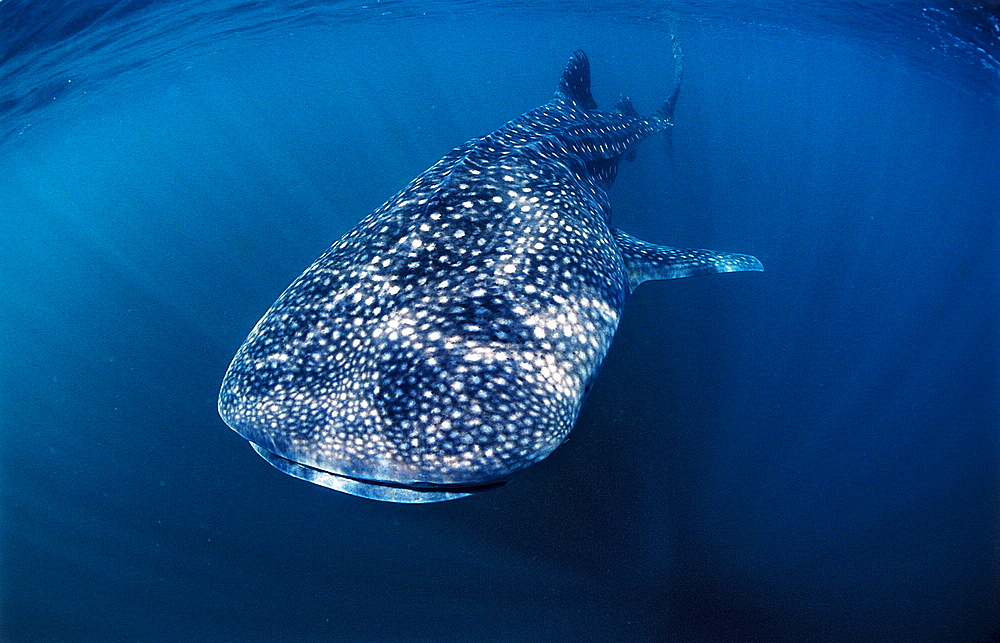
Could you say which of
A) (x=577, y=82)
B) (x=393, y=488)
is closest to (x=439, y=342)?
(x=393, y=488)

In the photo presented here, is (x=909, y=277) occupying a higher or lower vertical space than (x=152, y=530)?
higher

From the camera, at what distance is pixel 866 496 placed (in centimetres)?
618

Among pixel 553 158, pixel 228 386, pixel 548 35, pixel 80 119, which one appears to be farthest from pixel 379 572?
pixel 548 35

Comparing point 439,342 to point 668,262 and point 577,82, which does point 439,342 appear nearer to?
point 668,262

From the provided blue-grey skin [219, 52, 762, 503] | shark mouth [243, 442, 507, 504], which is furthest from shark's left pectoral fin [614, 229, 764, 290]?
shark mouth [243, 442, 507, 504]

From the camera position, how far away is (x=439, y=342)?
8.61 feet

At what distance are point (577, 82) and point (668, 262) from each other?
5.31 meters

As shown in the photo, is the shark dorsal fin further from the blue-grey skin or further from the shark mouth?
the shark mouth

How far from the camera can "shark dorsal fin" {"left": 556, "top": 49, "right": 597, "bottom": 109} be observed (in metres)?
8.16

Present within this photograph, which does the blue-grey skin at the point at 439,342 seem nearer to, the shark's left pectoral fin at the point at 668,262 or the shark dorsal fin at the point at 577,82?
the shark's left pectoral fin at the point at 668,262

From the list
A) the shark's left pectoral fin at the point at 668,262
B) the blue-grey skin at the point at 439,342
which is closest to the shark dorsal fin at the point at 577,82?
the shark's left pectoral fin at the point at 668,262

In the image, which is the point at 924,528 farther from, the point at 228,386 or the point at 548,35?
the point at 548,35

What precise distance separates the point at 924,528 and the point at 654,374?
3732mm

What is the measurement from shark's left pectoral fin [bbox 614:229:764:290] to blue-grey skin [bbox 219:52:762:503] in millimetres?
464
